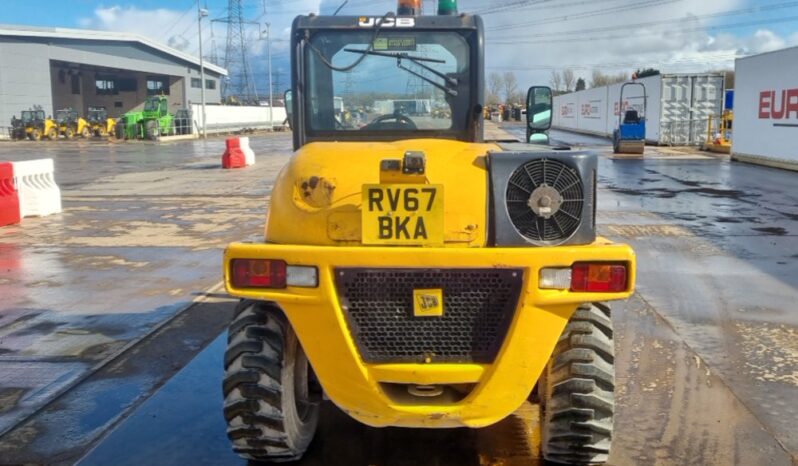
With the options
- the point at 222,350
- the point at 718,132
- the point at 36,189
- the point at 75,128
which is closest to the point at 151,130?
the point at 75,128

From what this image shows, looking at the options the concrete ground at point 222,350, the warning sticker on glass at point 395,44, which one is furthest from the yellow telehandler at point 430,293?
the warning sticker on glass at point 395,44

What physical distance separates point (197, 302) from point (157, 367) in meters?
1.89

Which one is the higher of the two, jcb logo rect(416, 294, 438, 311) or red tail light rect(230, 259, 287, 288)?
red tail light rect(230, 259, 287, 288)

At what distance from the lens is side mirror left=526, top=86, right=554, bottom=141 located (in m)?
5.33

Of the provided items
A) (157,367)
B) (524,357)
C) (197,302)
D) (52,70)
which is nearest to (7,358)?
(157,367)

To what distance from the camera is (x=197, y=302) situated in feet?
24.3

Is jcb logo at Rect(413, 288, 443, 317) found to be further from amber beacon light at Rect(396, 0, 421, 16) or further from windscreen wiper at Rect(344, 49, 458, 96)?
amber beacon light at Rect(396, 0, 421, 16)

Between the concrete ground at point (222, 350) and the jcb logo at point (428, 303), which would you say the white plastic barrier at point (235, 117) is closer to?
the concrete ground at point (222, 350)

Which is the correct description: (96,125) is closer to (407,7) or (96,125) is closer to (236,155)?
(236,155)

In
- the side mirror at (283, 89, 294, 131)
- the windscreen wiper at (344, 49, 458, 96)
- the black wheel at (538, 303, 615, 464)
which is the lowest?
the black wheel at (538, 303, 615, 464)

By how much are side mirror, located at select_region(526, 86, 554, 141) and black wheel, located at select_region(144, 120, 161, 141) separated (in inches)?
1906

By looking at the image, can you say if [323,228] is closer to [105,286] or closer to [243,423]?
[243,423]

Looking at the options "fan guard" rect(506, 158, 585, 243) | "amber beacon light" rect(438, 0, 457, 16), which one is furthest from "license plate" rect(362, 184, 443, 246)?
"amber beacon light" rect(438, 0, 457, 16)

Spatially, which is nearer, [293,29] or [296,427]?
[296,427]
